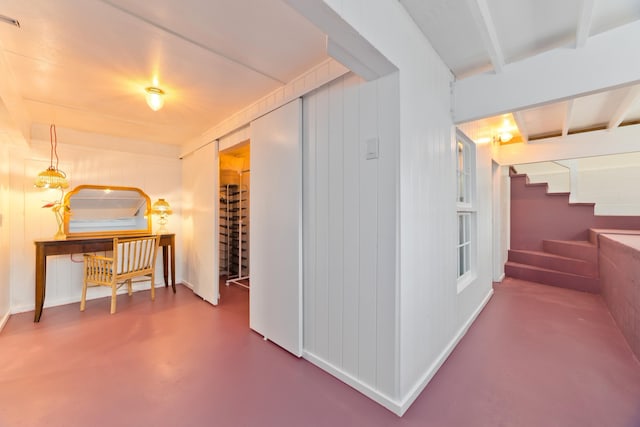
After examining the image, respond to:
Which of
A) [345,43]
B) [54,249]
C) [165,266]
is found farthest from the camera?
[165,266]

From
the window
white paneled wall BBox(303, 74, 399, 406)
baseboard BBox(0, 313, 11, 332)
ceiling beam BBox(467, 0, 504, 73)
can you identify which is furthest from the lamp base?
the window

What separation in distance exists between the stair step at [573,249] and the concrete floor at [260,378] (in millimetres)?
1481

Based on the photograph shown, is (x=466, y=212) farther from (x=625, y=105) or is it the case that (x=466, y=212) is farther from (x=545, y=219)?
(x=545, y=219)

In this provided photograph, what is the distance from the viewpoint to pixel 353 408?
1.55m

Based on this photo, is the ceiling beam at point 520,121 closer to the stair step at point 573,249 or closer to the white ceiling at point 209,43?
the white ceiling at point 209,43

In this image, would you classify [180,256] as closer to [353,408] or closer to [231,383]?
[231,383]

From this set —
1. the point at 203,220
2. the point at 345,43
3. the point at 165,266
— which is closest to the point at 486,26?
the point at 345,43

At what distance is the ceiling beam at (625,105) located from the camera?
2371 mm

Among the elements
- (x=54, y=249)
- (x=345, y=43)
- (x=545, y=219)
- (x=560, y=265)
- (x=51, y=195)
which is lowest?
(x=560, y=265)

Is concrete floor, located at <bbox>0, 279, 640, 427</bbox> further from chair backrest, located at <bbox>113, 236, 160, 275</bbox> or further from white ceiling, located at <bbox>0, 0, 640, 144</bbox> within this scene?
white ceiling, located at <bbox>0, 0, 640, 144</bbox>

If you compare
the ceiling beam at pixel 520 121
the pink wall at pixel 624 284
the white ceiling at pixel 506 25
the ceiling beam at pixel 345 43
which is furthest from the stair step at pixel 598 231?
the ceiling beam at pixel 345 43

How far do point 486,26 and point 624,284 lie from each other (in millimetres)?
2864

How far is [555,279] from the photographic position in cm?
403

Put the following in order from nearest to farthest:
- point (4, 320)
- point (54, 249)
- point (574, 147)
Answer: point (4, 320) → point (54, 249) → point (574, 147)
